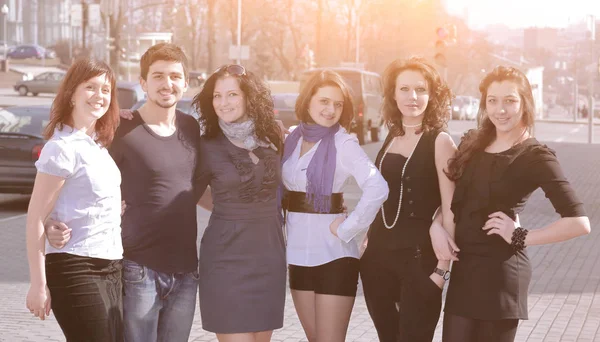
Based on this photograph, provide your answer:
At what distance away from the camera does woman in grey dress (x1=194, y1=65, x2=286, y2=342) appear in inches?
192

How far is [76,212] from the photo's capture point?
4.16m

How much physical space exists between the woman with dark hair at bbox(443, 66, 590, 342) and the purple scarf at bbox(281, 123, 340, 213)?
69 cm

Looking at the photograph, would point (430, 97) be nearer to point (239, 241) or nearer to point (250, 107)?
point (250, 107)

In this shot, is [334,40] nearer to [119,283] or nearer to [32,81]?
[32,81]

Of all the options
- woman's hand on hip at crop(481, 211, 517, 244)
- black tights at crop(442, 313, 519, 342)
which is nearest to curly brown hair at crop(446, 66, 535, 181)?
woman's hand on hip at crop(481, 211, 517, 244)

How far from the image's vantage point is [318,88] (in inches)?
202

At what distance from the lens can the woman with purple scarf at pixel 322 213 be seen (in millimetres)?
5051

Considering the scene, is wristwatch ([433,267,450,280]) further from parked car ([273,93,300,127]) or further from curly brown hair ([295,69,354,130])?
parked car ([273,93,300,127])

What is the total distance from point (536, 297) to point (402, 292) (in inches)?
181

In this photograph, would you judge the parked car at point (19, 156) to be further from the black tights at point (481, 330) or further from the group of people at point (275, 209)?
the black tights at point (481, 330)

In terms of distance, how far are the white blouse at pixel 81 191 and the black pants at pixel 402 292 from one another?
1.30m

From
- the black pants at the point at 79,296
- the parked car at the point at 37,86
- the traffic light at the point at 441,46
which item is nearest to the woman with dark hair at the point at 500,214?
the black pants at the point at 79,296

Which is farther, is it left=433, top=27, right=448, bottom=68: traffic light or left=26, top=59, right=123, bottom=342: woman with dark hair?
left=433, top=27, right=448, bottom=68: traffic light

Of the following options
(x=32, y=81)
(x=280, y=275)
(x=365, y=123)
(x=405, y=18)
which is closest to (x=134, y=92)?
(x=365, y=123)
